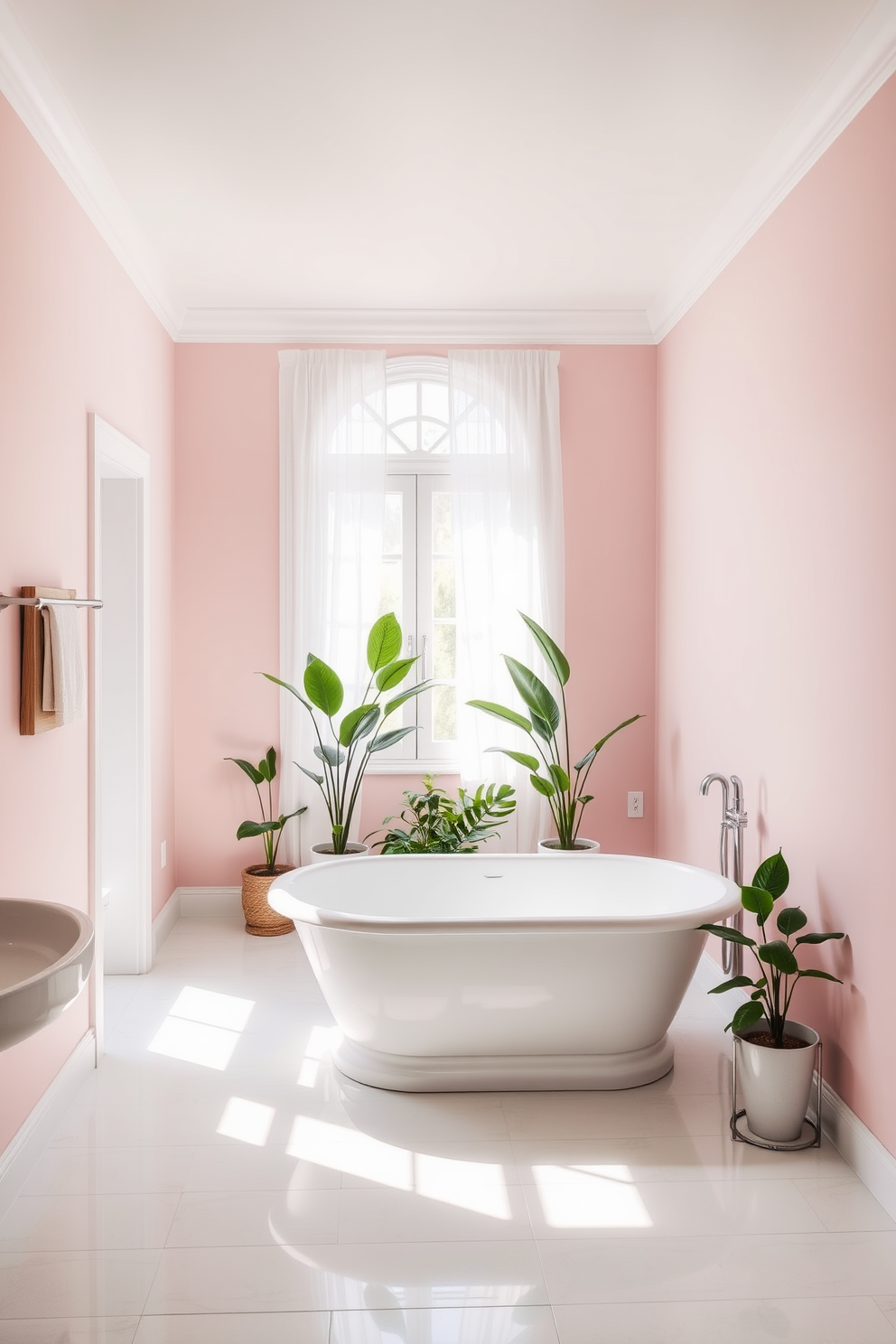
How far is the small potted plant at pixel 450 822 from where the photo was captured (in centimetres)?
396

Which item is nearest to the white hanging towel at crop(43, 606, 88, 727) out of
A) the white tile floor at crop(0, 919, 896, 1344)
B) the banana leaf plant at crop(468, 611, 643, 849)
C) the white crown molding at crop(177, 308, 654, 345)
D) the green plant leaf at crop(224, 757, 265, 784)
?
the white tile floor at crop(0, 919, 896, 1344)

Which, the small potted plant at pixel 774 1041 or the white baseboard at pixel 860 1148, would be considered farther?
the small potted plant at pixel 774 1041

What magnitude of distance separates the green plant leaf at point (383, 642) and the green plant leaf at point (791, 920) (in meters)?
2.12

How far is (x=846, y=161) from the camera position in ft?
8.10

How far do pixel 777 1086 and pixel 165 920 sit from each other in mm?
2680

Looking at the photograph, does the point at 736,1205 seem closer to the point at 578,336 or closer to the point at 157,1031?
the point at 157,1031

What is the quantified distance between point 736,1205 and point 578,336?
11.5 feet

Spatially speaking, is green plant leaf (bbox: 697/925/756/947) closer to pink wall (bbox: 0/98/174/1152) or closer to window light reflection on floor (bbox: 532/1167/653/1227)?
window light reflection on floor (bbox: 532/1167/653/1227)

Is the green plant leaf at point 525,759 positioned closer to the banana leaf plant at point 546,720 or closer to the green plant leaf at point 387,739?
the banana leaf plant at point 546,720

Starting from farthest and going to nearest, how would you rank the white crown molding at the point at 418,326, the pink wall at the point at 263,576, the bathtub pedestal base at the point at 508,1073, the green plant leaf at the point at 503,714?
1. the pink wall at the point at 263,576
2. the white crown molding at the point at 418,326
3. the green plant leaf at the point at 503,714
4. the bathtub pedestal base at the point at 508,1073

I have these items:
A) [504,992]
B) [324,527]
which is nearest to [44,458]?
[324,527]

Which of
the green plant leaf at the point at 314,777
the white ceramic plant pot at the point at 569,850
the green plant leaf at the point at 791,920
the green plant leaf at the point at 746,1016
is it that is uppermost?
the green plant leaf at the point at 314,777

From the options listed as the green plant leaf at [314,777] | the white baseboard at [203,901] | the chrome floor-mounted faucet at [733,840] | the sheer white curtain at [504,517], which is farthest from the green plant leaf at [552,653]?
the white baseboard at [203,901]

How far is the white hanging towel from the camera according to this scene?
2.48 meters
